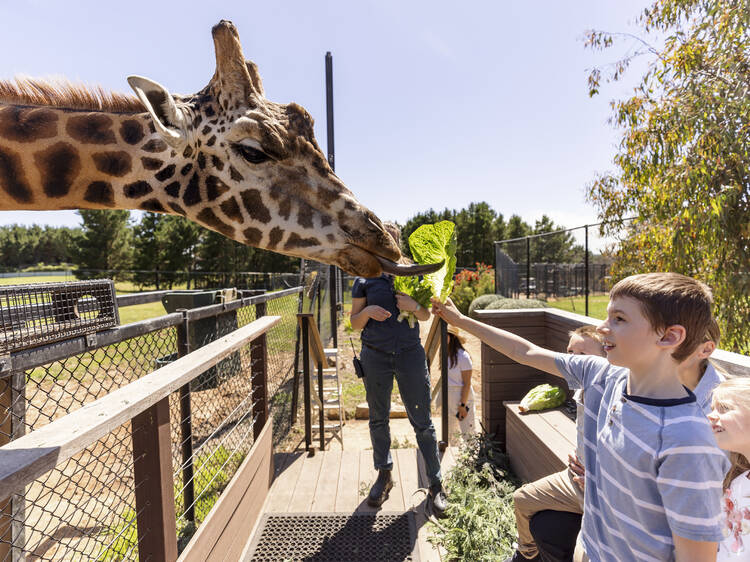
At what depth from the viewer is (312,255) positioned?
210 centimetres

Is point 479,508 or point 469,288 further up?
point 469,288

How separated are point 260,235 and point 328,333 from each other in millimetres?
8244

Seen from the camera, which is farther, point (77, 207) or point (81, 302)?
point (77, 207)

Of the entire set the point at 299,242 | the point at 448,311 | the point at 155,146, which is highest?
the point at 155,146

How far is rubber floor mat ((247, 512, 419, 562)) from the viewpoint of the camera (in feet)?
9.14

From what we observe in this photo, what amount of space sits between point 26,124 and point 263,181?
1.02 meters

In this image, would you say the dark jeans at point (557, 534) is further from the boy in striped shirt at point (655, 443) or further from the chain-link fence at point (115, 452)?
the chain-link fence at point (115, 452)

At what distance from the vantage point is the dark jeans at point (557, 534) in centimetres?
194

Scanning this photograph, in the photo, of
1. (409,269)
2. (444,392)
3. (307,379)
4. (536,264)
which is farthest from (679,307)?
(536,264)

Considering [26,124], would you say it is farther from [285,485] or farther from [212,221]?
[285,485]

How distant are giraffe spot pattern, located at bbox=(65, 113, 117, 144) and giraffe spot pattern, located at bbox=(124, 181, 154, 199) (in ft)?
0.66

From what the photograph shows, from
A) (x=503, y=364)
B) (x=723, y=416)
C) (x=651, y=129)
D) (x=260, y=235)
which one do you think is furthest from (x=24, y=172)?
(x=651, y=129)

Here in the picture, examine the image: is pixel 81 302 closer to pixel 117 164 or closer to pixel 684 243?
pixel 117 164

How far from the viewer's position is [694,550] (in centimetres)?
113
